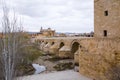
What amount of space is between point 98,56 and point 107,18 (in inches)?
125

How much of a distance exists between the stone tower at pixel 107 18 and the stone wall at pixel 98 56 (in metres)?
1.41

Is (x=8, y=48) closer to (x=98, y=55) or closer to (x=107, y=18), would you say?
(x=98, y=55)

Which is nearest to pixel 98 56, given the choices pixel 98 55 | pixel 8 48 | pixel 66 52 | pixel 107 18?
pixel 98 55

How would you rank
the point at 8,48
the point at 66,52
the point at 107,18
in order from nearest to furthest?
the point at 8,48 < the point at 107,18 < the point at 66,52

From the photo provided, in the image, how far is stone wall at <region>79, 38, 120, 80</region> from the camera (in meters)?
Answer: 10.1

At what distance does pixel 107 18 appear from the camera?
13.3 meters

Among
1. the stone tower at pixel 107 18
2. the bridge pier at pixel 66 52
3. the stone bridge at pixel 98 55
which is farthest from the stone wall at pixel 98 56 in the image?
the bridge pier at pixel 66 52

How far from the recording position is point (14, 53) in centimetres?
631

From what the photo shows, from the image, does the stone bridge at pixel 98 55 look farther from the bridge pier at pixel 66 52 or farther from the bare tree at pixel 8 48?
the bridge pier at pixel 66 52

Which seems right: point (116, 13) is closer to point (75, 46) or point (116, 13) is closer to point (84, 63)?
point (84, 63)

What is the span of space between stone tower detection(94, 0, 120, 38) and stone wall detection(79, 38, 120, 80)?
141cm

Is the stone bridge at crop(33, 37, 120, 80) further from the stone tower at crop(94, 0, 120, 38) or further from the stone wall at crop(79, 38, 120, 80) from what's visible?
the stone tower at crop(94, 0, 120, 38)

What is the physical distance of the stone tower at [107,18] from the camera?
1262 cm

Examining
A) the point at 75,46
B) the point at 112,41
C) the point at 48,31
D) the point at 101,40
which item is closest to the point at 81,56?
the point at 101,40
